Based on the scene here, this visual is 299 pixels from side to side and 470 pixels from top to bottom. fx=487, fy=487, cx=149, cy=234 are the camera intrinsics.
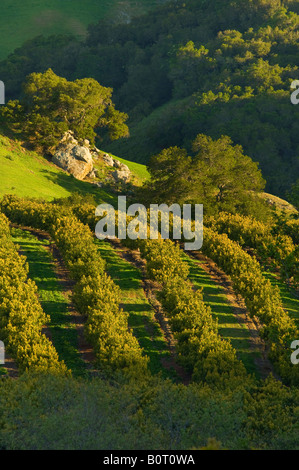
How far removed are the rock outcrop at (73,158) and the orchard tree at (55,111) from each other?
53.6 inches

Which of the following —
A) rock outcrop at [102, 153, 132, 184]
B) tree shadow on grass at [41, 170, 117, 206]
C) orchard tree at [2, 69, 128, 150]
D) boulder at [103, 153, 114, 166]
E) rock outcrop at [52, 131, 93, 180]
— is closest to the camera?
tree shadow on grass at [41, 170, 117, 206]

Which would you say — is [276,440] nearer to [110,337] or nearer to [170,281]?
[110,337]

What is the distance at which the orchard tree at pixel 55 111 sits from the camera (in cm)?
6356

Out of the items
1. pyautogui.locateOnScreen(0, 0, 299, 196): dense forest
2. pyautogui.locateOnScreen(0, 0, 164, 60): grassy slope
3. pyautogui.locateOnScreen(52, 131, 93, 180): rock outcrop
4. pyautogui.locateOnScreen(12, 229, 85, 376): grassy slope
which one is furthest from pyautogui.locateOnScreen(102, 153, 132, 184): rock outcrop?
pyautogui.locateOnScreen(0, 0, 164, 60): grassy slope

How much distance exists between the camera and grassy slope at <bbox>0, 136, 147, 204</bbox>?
5297 centimetres

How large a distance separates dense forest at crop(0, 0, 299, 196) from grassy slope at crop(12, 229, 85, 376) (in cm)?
5214

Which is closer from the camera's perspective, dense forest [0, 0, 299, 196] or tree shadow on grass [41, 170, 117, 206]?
tree shadow on grass [41, 170, 117, 206]

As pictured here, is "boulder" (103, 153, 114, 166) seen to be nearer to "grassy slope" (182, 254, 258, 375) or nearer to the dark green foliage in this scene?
the dark green foliage

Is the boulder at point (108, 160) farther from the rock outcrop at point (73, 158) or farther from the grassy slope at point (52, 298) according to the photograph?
the grassy slope at point (52, 298)

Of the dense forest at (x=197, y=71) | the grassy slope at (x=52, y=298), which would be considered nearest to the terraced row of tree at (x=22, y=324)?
the grassy slope at (x=52, y=298)

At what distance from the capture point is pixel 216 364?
25.2 m

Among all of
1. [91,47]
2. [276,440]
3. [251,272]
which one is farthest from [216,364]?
[91,47]

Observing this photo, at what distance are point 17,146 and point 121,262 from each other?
29.9 m

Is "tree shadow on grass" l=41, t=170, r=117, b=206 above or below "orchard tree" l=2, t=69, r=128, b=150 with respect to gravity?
below
